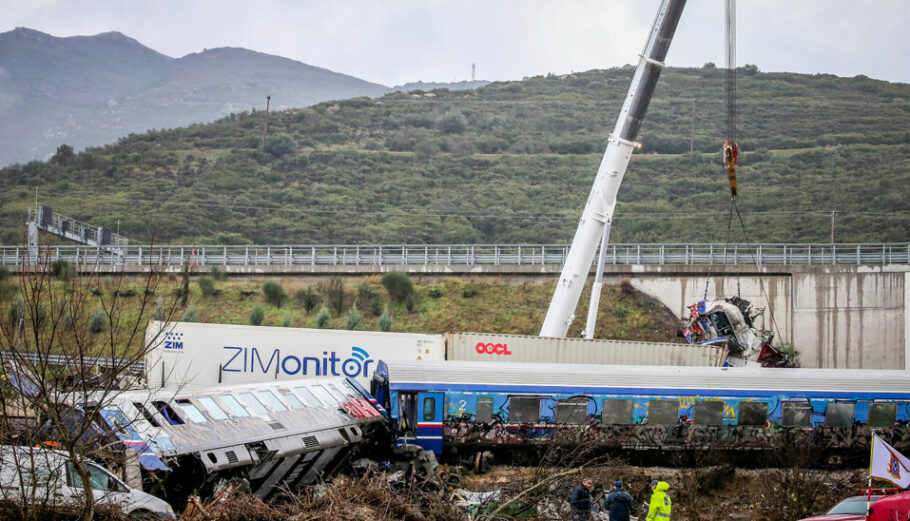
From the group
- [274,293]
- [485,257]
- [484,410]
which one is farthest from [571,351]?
[274,293]

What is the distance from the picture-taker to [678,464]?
20.1m

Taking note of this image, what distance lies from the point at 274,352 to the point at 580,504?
594 inches

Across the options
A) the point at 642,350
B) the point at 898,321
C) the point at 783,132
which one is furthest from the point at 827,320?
the point at 783,132

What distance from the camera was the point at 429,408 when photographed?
64.9ft

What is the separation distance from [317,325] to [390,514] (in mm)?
28841

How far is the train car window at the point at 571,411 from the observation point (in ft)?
66.3

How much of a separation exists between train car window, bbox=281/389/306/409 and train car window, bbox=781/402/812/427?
403 inches

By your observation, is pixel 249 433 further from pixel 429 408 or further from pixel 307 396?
pixel 429 408

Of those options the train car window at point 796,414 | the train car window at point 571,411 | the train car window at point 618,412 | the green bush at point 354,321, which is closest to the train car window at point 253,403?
the train car window at point 571,411

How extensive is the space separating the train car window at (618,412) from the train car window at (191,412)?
8.43 m

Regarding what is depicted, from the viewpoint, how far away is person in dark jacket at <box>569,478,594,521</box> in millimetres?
13336

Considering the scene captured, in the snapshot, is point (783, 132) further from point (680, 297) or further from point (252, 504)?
point (252, 504)

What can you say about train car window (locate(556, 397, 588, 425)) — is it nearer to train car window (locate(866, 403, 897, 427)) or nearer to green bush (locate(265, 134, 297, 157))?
train car window (locate(866, 403, 897, 427))

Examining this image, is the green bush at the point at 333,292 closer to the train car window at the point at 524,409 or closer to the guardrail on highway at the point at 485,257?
the guardrail on highway at the point at 485,257
